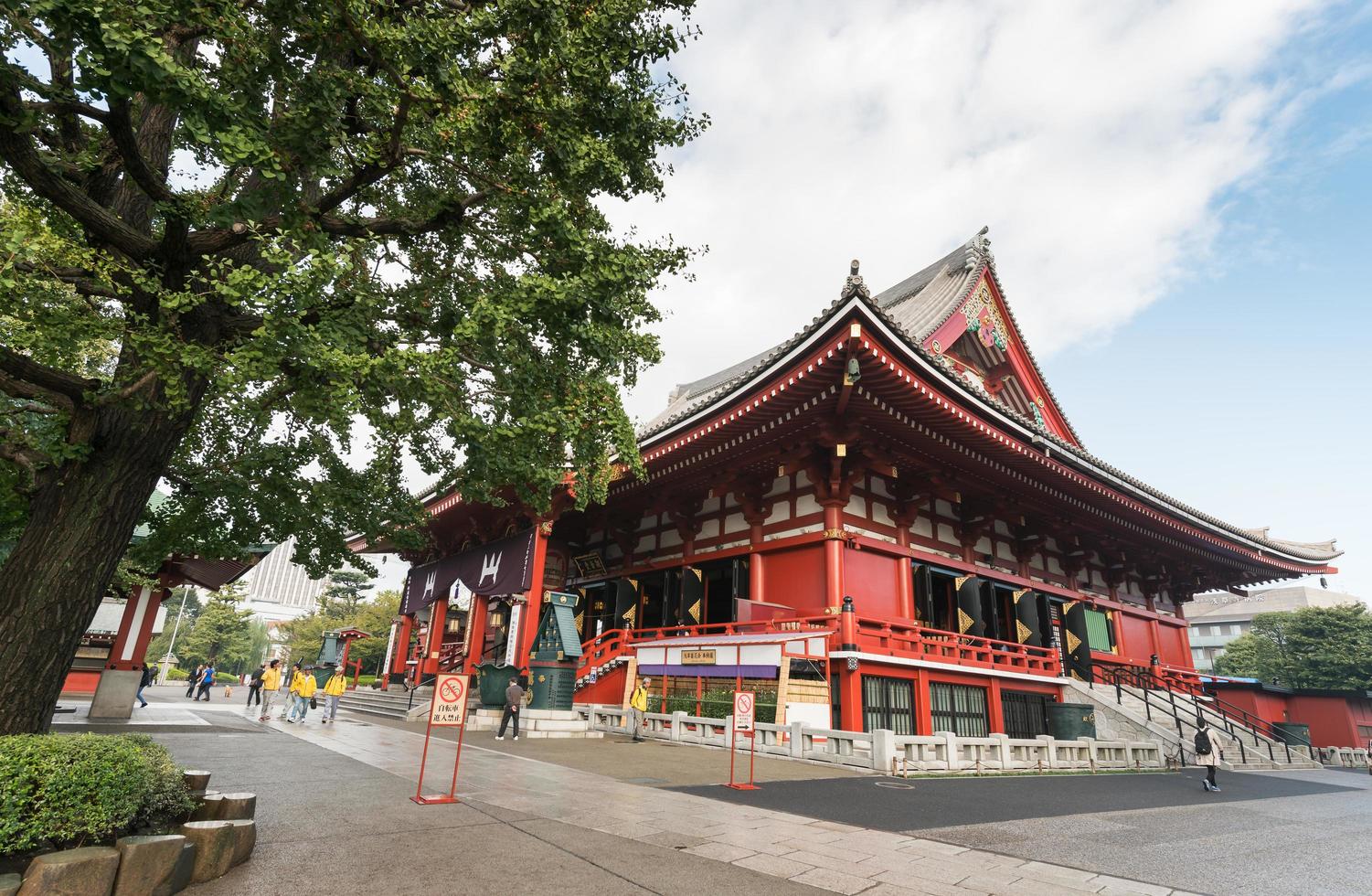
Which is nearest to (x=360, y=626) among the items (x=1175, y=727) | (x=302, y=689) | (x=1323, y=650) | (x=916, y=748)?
(x=302, y=689)

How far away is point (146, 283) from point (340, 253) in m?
1.40

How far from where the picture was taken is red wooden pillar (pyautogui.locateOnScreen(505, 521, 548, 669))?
16.4m

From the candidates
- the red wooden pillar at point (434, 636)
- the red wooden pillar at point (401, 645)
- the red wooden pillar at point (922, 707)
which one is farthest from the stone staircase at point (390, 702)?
the red wooden pillar at point (922, 707)

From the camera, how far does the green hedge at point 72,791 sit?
317 centimetres

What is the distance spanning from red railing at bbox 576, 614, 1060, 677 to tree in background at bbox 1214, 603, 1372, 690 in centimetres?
4037

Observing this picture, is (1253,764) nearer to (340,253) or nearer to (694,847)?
(694,847)

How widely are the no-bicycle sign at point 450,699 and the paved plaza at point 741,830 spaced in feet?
2.59

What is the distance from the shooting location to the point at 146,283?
4.79 metres

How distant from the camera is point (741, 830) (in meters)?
5.71

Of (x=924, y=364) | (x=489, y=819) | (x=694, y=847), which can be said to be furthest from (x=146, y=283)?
(x=924, y=364)

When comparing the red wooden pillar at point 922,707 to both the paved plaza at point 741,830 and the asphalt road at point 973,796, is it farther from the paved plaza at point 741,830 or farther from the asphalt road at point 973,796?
the paved plaza at point 741,830

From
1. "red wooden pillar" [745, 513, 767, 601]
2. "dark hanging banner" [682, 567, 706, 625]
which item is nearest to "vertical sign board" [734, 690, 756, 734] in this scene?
"red wooden pillar" [745, 513, 767, 601]

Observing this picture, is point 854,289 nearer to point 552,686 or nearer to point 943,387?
point 943,387

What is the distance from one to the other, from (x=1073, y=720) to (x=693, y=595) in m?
10.0
